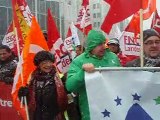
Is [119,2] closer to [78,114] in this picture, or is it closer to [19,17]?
[78,114]

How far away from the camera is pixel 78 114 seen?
18.0 ft

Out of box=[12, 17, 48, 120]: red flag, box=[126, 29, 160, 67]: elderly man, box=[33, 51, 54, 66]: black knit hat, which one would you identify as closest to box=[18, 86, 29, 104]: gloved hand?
box=[12, 17, 48, 120]: red flag

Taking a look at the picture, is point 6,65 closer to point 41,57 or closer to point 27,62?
point 27,62

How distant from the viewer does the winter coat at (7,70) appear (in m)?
6.34

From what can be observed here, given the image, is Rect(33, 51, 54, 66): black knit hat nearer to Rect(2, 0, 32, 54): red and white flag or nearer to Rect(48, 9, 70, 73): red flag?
Rect(2, 0, 32, 54): red and white flag

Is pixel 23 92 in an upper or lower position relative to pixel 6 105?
upper

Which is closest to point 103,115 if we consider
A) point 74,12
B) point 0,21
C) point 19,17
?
point 19,17

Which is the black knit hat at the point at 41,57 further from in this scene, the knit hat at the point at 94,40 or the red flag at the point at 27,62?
the knit hat at the point at 94,40

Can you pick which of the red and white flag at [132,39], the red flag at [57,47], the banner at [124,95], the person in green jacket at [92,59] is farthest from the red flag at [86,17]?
the banner at [124,95]

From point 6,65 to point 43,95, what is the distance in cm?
158

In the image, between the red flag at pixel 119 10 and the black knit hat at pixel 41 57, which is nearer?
the red flag at pixel 119 10

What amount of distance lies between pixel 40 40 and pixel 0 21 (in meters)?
20.1

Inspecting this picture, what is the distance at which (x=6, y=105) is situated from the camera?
253 inches

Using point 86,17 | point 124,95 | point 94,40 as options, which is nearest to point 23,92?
point 94,40
